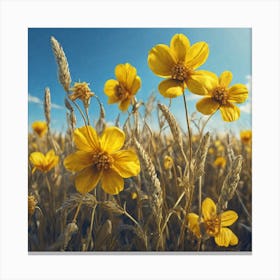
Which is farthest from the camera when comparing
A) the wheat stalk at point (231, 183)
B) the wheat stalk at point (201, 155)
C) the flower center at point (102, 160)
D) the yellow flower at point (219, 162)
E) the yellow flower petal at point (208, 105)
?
the yellow flower at point (219, 162)

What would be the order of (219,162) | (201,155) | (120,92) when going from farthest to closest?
(219,162) < (120,92) < (201,155)

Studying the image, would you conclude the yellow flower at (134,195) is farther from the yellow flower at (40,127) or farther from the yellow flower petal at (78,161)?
the yellow flower at (40,127)

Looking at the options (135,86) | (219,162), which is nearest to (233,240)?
(219,162)

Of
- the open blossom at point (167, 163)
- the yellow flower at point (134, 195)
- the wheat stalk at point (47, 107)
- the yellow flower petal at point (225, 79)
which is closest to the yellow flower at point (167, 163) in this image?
the open blossom at point (167, 163)

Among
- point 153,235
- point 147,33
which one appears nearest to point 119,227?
point 153,235

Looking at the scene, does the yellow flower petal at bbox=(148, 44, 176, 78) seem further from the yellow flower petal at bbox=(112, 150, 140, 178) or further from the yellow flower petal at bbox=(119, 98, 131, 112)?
the yellow flower petal at bbox=(112, 150, 140, 178)

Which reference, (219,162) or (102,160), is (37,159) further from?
(219,162)
